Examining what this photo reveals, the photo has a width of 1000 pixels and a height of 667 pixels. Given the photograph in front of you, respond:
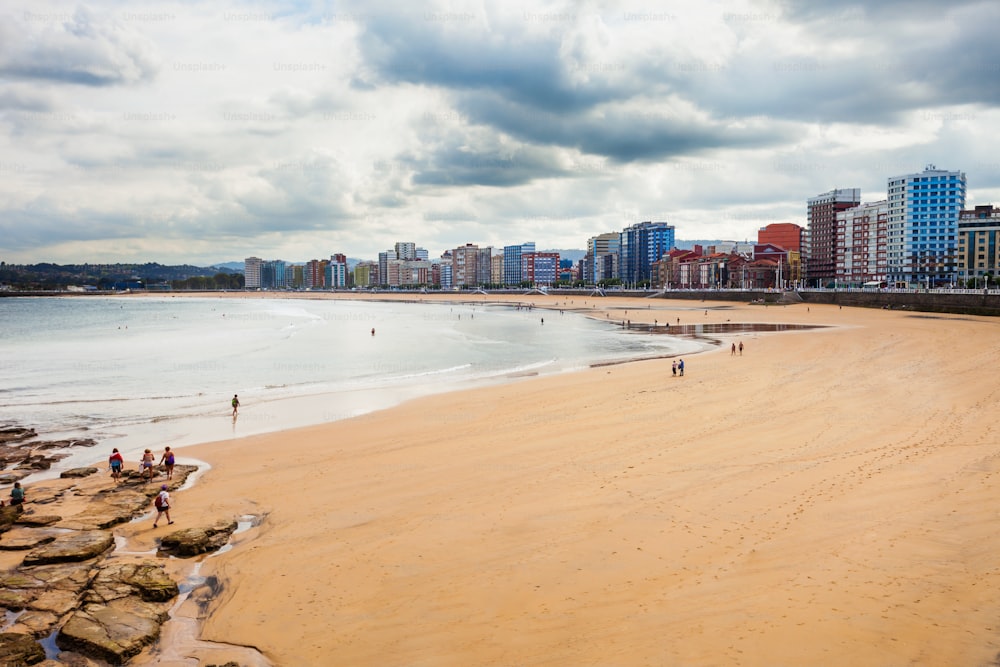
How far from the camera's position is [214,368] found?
37938 millimetres

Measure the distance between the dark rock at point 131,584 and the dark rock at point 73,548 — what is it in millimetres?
1181

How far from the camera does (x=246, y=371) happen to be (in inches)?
1436

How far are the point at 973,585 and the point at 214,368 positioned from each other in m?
37.8

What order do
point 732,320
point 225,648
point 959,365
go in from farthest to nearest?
point 732,320
point 959,365
point 225,648

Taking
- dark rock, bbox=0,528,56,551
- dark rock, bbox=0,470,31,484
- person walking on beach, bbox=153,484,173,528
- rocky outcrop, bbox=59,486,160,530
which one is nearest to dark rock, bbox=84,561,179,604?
person walking on beach, bbox=153,484,173,528

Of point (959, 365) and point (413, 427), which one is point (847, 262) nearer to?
point (959, 365)

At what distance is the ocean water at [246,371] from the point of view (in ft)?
76.2

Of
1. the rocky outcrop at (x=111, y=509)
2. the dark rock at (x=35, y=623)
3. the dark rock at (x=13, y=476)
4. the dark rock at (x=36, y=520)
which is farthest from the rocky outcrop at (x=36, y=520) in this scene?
the dark rock at (x=35, y=623)

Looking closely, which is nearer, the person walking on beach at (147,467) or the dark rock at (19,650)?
the dark rock at (19,650)

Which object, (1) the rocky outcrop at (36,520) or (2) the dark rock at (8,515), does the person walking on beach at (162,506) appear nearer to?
(1) the rocky outcrop at (36,520)

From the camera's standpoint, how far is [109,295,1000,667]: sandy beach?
7863 millimetres

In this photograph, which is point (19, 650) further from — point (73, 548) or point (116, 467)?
point (116, 467)

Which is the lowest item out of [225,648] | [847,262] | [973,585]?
[225,648]

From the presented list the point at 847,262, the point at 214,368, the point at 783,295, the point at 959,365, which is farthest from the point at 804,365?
the point at 847,262
